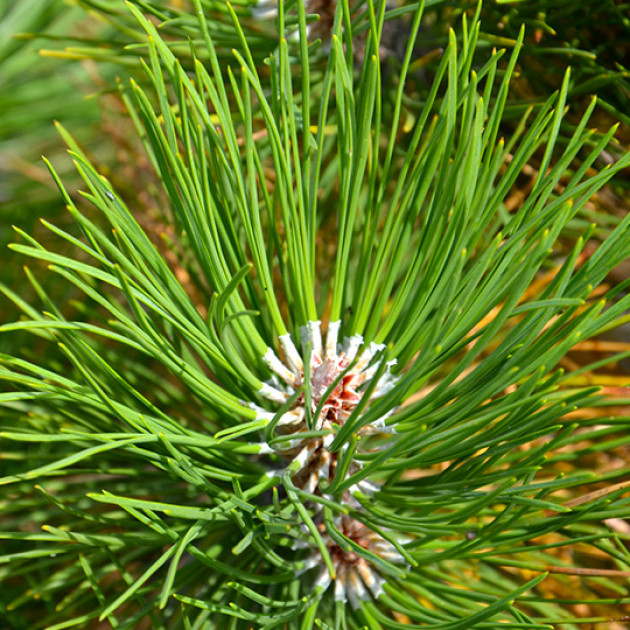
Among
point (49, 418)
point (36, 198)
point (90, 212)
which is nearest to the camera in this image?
point (49, 418)

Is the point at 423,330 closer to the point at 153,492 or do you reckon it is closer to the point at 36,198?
the point at 153,492

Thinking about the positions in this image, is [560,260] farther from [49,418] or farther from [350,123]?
[49,418]

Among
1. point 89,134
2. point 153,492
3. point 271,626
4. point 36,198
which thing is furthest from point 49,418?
point 89,134

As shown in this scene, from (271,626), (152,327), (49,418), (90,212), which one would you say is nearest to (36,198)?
(90,212)

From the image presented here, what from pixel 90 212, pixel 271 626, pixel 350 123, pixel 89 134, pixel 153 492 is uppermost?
pixel 89 134

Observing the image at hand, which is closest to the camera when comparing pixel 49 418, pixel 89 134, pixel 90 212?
pixel 49 418

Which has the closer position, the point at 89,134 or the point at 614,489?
the point at 614,489

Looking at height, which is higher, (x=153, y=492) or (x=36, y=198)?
(x=36, y=198)

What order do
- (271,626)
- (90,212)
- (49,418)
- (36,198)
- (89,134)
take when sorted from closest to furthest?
1. (271,626)
2. (49,418)
3. (90,212)
4. (36,198)
5. (89,134)

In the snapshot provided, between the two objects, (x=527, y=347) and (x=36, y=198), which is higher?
(x=36, y=198)
